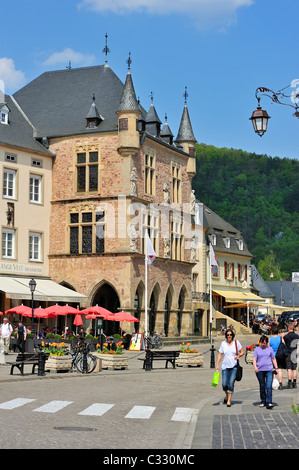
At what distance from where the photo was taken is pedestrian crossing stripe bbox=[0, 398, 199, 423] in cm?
1427

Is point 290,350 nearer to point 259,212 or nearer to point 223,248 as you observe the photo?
point 223,248

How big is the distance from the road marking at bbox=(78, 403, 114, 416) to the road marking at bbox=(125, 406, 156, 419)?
0.54m

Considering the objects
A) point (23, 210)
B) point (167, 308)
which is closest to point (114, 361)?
point (23, 210)

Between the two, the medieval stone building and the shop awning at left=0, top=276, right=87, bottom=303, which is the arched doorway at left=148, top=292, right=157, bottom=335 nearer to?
the medieval stone building

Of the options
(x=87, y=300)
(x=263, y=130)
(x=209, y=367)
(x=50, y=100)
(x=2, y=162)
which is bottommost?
(x=209, y=367)

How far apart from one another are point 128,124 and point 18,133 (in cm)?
→ 698

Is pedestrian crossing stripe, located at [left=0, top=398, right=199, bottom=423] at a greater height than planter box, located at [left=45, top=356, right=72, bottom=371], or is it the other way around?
planter box, located at [left=45, top=356, right=72, bottom=371]

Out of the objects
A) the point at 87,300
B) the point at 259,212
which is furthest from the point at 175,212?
the point at 259,212

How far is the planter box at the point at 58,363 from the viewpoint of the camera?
2620 cm

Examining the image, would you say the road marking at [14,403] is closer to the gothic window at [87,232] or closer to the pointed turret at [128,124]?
the gothic window at [87,232]

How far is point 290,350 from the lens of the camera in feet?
64.6

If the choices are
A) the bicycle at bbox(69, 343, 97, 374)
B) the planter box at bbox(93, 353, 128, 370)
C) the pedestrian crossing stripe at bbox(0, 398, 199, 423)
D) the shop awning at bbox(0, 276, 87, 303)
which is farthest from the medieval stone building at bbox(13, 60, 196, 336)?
the pedestrian crossing stripe at bbox(0, 398, 199, 423)

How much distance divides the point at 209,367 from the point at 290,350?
1260 cm

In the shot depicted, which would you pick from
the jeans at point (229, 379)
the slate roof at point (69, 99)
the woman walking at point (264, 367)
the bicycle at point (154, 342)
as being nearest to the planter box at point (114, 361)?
the jeans at point (229, 379)
